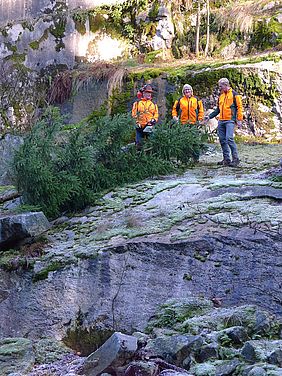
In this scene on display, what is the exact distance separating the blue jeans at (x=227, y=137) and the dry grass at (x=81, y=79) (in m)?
7.13

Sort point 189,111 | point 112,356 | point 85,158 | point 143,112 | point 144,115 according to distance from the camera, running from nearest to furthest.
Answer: point 112,356 → point 85,158 → point 143,112 → point 144,115 → point 189,111

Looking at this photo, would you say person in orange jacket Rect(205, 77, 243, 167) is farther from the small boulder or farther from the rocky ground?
the small boulder

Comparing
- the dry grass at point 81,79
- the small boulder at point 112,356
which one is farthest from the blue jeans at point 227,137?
the dry grass at point 81,79

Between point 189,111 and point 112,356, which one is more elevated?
point 189,111

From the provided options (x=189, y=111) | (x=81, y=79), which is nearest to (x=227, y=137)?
(x=189, y=111)

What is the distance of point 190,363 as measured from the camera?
412cm

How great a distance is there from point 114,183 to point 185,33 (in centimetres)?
1154

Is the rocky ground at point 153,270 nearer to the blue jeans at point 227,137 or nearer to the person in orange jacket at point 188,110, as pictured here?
the blue jeans at point 227,137

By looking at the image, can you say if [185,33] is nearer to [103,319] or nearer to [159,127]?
[159,127]

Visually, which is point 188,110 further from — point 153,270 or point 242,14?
point 242,14

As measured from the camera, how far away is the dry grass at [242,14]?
1765cm

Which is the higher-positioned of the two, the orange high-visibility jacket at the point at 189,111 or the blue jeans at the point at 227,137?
the orange high-visibility jacket at the point at 189,111

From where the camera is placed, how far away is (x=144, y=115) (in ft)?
35.0

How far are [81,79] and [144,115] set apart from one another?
308 inches
